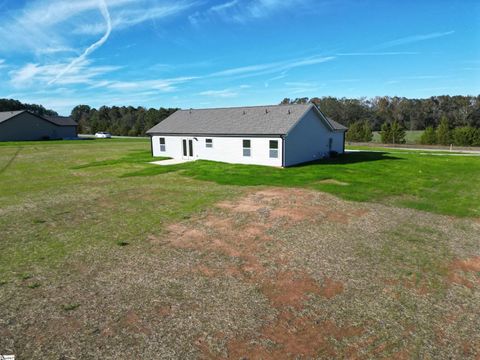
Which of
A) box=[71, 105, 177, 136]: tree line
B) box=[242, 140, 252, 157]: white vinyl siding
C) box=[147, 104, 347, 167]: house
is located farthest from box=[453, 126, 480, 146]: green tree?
box=[71, 105, 177, 136]: tree line

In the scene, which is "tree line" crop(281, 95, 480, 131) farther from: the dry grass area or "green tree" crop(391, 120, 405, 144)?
the dry grass area

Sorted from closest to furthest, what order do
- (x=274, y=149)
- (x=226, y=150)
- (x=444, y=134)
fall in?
(x=274, y=149), (x=226, y=150), (x=444, y=134)

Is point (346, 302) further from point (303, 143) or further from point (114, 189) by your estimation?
point (303, 143)

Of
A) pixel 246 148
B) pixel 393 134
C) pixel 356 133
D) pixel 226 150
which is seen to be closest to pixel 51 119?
Result: pixel 226 150

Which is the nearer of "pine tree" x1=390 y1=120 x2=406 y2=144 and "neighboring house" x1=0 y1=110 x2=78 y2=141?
"pine tree" x1=390 y1=120 x2=406 y2=144

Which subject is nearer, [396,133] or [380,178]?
[380,178]

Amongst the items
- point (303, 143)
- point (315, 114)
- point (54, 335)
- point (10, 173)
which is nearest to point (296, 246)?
point (54, 335)

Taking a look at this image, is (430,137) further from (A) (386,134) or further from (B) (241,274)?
(B) (241,274)
